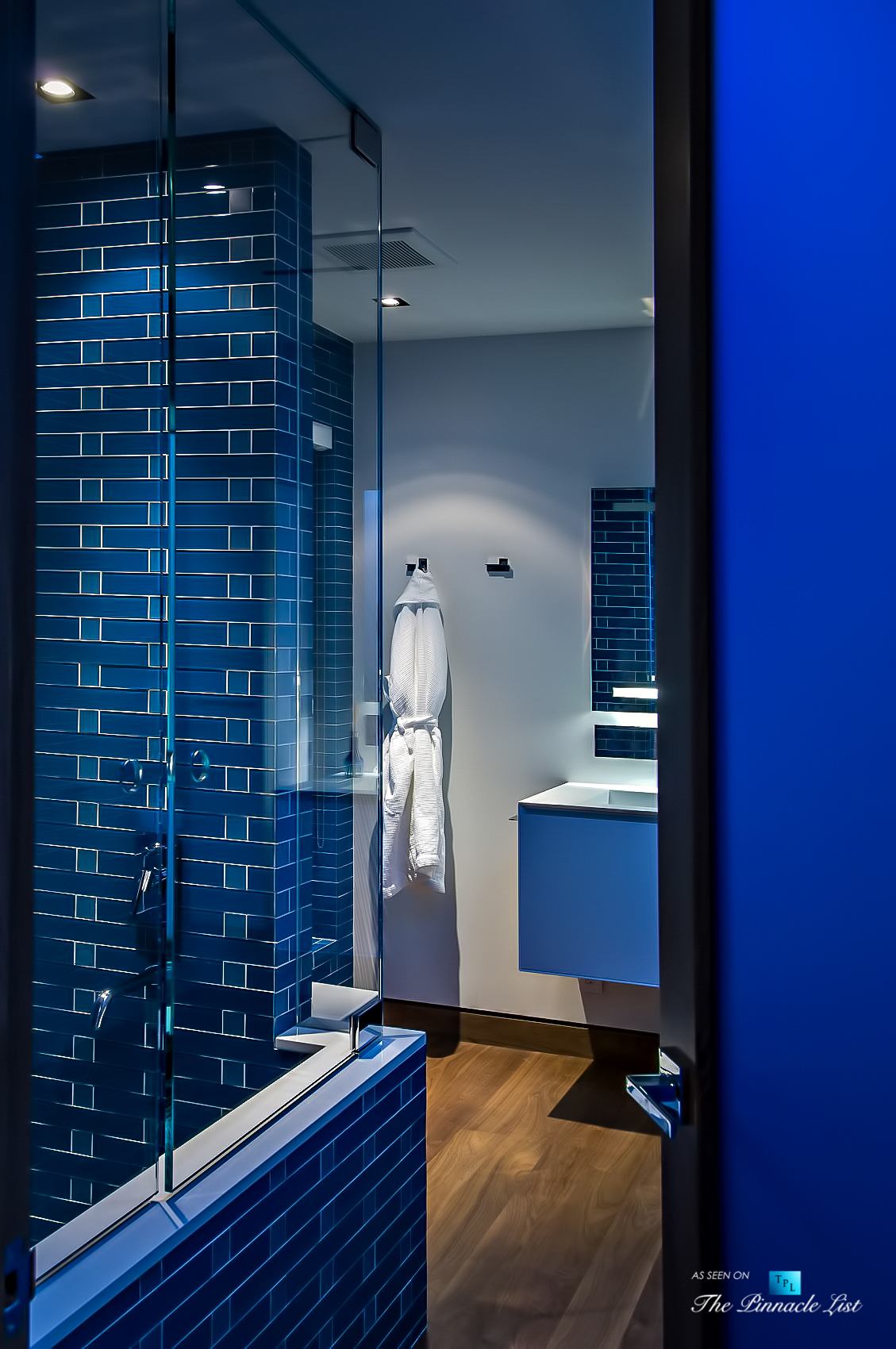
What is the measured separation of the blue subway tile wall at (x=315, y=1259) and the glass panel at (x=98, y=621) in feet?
0.44

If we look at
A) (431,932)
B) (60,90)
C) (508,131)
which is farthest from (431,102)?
(431,932)

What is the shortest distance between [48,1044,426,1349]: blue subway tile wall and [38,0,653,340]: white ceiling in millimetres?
1590

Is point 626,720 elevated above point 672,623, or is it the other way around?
point 672,623

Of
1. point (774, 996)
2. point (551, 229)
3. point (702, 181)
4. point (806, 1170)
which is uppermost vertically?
point (551, 229)

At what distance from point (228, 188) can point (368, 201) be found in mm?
481

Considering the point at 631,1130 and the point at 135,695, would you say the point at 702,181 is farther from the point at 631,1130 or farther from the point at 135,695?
the point at 631,1130

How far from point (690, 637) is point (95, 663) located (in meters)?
0.93

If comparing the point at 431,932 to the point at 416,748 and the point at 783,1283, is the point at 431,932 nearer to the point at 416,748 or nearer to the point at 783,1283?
the point at 416,748

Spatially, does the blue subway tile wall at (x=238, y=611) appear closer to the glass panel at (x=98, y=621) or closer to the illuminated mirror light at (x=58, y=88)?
the glass panel at (x=98, y=621)

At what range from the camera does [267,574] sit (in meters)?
2.15

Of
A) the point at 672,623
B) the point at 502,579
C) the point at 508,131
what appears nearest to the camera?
the point at 672,623

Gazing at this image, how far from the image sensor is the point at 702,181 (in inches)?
42.2

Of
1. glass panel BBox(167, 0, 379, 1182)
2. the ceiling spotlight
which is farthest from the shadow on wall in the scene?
the ceiling spotlight

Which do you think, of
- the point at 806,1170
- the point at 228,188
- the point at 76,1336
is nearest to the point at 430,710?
the point at 228,188
